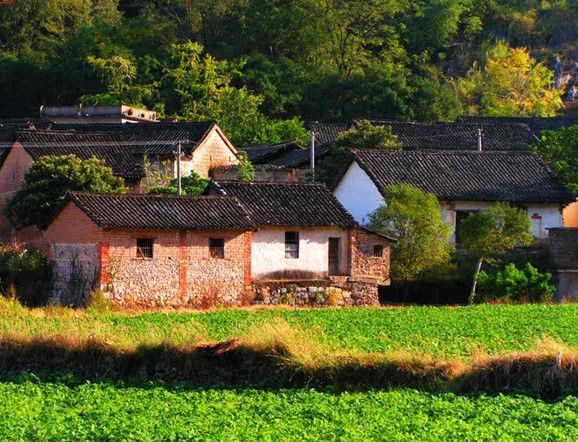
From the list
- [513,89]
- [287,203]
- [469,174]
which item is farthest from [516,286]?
[513,89]

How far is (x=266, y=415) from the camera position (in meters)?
19.4

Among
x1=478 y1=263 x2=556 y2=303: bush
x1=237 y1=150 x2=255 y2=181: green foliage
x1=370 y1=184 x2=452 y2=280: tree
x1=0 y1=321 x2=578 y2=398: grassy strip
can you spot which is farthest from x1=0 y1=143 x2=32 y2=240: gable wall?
x1=0 y1=321 x2=578 y2=398: grassy strip

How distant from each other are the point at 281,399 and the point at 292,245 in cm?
1935

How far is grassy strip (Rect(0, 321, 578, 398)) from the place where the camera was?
2189 cm

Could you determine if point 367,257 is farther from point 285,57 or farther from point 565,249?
point 285,57

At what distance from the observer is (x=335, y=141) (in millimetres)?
54500

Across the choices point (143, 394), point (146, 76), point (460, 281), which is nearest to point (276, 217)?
point (460, 281)

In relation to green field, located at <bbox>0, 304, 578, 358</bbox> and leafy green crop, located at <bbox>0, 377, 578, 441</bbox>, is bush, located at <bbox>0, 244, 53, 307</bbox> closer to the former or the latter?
green field, located at <bbox>0, 304, 578, 358</bbox>

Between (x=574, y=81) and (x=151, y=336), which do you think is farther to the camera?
(x=574, y=81)

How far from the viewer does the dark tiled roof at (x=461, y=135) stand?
57.5m

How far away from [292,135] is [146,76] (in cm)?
1089

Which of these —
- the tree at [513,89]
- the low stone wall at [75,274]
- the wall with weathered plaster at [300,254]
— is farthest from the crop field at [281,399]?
the tree at [513,89]

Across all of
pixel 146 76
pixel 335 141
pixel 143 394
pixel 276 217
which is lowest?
pixel 143 394

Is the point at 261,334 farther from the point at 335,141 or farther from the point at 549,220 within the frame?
the point at 335,141
